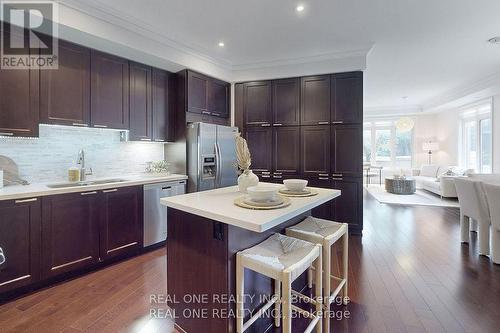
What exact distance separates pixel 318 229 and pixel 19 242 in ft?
8.56

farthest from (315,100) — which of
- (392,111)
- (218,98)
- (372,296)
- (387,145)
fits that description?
(387,145)

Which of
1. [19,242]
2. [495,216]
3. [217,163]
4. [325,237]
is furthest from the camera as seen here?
[217,163]

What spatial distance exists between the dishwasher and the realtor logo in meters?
1.73

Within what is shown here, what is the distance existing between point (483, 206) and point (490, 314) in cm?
166

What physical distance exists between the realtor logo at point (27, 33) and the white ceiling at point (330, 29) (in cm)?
50

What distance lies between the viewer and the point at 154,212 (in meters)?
3.27

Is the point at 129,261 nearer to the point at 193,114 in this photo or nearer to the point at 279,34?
the point at 193,114

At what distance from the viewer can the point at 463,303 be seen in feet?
6.95

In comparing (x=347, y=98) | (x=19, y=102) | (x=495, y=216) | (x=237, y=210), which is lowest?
(x=495, y=216)

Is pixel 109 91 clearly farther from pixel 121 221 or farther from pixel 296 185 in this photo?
pixel 296 185

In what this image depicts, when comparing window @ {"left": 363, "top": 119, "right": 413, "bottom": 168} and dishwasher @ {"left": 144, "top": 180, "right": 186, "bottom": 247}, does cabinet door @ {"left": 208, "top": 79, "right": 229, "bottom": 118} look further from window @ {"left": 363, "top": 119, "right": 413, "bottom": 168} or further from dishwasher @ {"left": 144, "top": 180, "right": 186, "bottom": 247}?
window @ {"left": 363, "top": 119, "right": 413, "bottom": 168}

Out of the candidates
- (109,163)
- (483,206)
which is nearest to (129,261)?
(109,163)

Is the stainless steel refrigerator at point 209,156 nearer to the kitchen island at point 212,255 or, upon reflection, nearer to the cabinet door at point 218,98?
the cabinet door at point 218,98

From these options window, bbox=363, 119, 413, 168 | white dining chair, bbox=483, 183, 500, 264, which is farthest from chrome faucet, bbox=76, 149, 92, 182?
window, bbox=363, 119, 413, 168
